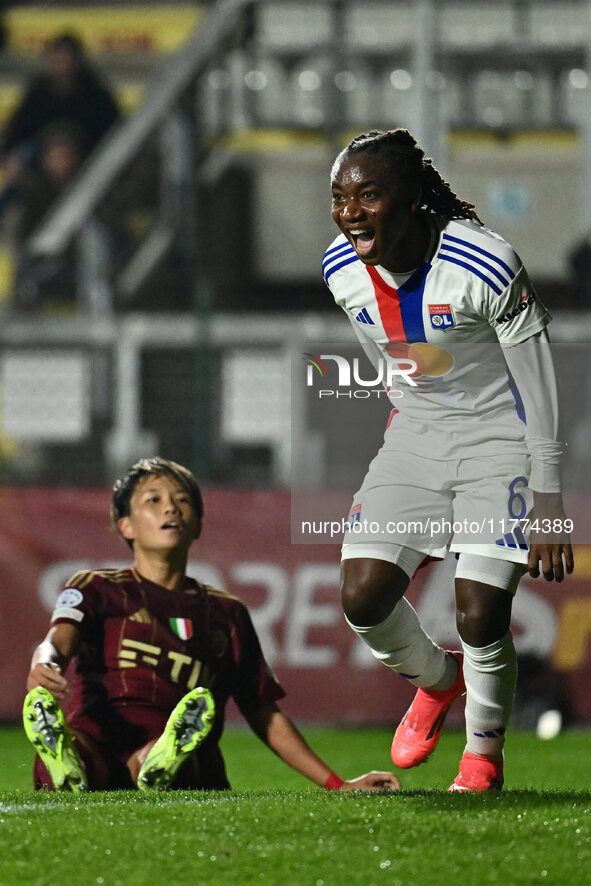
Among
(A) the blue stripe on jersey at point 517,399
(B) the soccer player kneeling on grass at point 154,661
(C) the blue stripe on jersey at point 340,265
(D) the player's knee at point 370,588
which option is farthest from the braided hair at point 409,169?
(B) the soccer player kneeling on grass at point 154,661

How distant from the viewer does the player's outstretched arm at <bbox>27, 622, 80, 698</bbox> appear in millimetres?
4352

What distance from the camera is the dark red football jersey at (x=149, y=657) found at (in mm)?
4844

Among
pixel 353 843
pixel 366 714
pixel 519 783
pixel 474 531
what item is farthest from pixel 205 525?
pixel 353 843

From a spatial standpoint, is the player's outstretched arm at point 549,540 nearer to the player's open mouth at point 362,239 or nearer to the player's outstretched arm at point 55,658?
the player's open mouth at point 362,239

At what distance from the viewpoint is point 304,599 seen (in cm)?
915

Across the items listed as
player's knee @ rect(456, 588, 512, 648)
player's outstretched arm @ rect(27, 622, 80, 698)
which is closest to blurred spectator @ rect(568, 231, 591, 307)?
player's knee @ rect(456, 588, 512, 648)

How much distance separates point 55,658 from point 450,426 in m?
1.43

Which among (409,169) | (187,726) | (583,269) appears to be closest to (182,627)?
(187,726)

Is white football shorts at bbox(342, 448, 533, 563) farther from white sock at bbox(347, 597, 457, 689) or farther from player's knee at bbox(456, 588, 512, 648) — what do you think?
white sock at bbox(347, 597, 457, 689)

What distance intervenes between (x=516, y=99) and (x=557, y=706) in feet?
21.3

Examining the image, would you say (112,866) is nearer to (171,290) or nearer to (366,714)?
(366,714)

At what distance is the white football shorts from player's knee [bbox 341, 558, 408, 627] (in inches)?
1.4

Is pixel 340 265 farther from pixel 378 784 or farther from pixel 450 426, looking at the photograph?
pixel 378 784

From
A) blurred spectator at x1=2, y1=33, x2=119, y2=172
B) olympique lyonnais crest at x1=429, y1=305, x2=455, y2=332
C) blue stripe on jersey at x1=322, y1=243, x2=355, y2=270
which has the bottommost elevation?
olympique lyonnais crest at x1=429, y1=305, x2=455, y2=332
